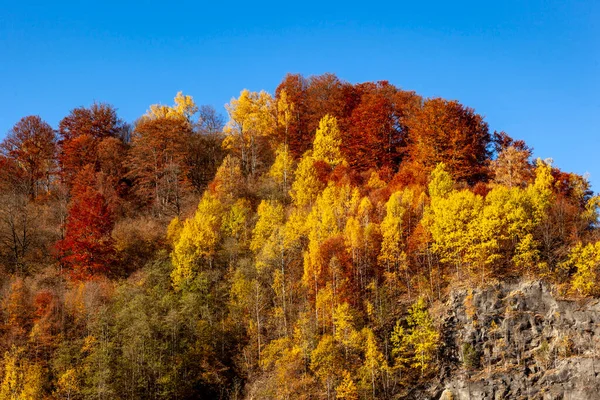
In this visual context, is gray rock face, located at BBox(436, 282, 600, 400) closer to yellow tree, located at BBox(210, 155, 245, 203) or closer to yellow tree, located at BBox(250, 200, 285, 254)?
yellow tree, located at BBox(250, 200, 285, 254)

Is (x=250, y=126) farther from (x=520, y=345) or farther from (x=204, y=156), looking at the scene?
(x=520, y=345)

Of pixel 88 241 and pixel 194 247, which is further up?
pixel 88 241

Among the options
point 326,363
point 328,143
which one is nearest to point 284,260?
point 326,363

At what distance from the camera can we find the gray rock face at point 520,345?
36.8 metres

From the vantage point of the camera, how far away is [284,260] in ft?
156

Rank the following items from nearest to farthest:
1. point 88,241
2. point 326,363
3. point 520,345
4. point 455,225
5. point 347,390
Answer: point 347,390 → point 520,345 → point 326,363 → point 455,225 → point 88,241

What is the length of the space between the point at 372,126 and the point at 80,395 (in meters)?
42.8

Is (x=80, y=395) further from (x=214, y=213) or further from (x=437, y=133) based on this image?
(x=437, y=133)

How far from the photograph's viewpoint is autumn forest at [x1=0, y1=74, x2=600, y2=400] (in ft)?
131

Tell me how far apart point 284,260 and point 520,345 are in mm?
19570

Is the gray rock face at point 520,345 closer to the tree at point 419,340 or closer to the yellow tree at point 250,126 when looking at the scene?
the tree at point 419,340

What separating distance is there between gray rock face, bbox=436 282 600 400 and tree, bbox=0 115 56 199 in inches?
2046

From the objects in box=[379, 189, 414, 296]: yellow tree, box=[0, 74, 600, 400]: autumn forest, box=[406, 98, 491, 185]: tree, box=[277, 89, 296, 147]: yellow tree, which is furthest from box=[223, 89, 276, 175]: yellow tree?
box=[379, 189, 414, 296]: yellow tree

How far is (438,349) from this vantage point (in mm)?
40938
